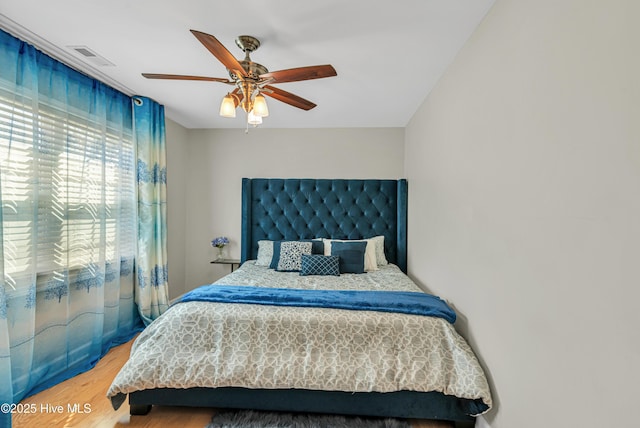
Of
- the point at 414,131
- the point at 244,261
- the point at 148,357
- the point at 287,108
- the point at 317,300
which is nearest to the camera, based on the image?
the point at 148,357

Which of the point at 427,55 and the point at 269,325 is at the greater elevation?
the point at 427,55

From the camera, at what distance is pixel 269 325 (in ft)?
6.06

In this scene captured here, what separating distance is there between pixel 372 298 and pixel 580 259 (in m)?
1.27

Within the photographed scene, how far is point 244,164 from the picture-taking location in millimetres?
3947

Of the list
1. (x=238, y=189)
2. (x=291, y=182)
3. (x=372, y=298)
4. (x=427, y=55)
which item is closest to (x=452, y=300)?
(x=372, y=298)

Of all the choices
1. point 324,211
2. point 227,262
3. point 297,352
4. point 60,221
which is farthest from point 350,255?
point 60,221

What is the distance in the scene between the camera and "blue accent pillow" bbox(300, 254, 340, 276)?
119 inches

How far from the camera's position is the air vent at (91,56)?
2086 mm

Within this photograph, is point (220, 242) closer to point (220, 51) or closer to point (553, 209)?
point (220, 51)

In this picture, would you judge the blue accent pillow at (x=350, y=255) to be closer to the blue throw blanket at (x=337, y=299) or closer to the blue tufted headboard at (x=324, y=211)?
the blue tufted headboard at (x=324, y=211)

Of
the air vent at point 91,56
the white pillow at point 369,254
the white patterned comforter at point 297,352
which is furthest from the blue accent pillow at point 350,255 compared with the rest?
the air vent at point 91,56

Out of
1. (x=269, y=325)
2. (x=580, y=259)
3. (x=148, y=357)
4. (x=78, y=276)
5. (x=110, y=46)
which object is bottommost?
(x=148, y=357)

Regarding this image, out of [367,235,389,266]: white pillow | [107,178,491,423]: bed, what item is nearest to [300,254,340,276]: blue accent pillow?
[367,235,389,266]: white pillow

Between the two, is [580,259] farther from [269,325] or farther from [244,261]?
[244,261]
